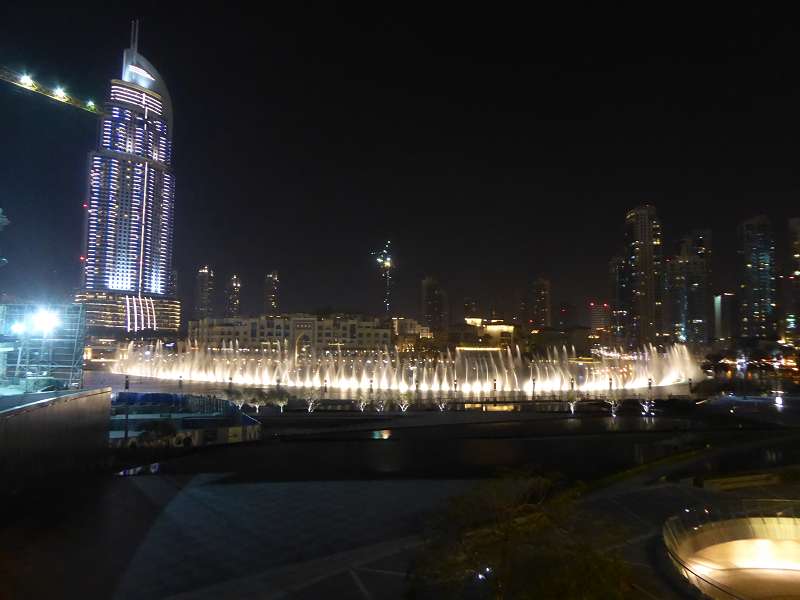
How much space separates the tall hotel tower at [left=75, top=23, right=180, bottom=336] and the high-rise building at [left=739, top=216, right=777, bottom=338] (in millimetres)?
152987

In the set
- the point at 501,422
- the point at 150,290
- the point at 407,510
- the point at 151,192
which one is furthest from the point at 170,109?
the point at 407,510

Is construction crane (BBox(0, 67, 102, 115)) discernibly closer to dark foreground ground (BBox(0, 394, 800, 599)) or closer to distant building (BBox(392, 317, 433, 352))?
dark foreground ground (BBox(0, 394, 800, 599))

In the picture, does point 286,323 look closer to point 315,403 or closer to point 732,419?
point 315,403

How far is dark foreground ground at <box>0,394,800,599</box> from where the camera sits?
8.56 meters

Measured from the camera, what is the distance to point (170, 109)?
13562 centimetres

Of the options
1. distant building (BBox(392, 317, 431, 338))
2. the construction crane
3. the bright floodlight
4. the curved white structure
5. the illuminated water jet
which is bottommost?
the curved white structure

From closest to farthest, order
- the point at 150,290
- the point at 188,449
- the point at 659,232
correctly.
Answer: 1. the point at 188,449
2. the point at 150,290
3. the point at 659,232

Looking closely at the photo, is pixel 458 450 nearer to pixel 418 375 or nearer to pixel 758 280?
pixel 418 375

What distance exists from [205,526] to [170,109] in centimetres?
14646

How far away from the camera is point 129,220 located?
11331 cm

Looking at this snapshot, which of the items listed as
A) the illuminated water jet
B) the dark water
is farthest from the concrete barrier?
the illuminated water jet

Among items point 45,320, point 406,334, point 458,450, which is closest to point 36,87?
point 45,320

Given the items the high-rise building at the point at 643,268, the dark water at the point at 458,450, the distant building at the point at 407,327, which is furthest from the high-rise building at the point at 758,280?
the dark water at the point at 458,450

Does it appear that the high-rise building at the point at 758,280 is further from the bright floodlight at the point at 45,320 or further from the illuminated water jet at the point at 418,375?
the bright floodlight at the point at 45,320
